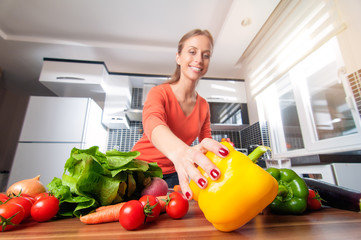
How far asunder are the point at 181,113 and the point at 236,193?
0.71 m

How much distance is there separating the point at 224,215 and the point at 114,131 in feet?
9.67

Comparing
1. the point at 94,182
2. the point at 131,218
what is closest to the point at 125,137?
the point at 94,182

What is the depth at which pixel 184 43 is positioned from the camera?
96 centimetres

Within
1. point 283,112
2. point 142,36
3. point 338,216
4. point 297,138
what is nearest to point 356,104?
point 297,138

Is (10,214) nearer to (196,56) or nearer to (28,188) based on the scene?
(28,188)

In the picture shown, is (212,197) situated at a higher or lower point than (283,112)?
lower

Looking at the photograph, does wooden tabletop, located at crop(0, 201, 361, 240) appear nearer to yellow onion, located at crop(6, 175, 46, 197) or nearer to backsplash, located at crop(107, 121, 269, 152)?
yellow onion, located at crop(6, 175, 46, 197)

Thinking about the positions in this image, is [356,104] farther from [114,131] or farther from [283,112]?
[114,131]

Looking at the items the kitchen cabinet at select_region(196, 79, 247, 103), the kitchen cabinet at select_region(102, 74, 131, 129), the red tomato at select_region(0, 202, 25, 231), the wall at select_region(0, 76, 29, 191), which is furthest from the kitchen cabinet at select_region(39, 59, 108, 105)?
the red tomato at select_region(0, 202, 25, 231)

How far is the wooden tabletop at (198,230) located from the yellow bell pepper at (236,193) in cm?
3

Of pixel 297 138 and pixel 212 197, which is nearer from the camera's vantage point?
pixel 212 197

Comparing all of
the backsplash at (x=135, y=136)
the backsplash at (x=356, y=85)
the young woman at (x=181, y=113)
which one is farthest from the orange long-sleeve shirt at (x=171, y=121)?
the backsplash at (x=135, y=136)

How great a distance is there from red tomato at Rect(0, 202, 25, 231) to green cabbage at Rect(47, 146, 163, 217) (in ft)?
0.23

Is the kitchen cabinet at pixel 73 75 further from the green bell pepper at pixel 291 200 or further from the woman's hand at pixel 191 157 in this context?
the green bell pepper at pixel 291 200
